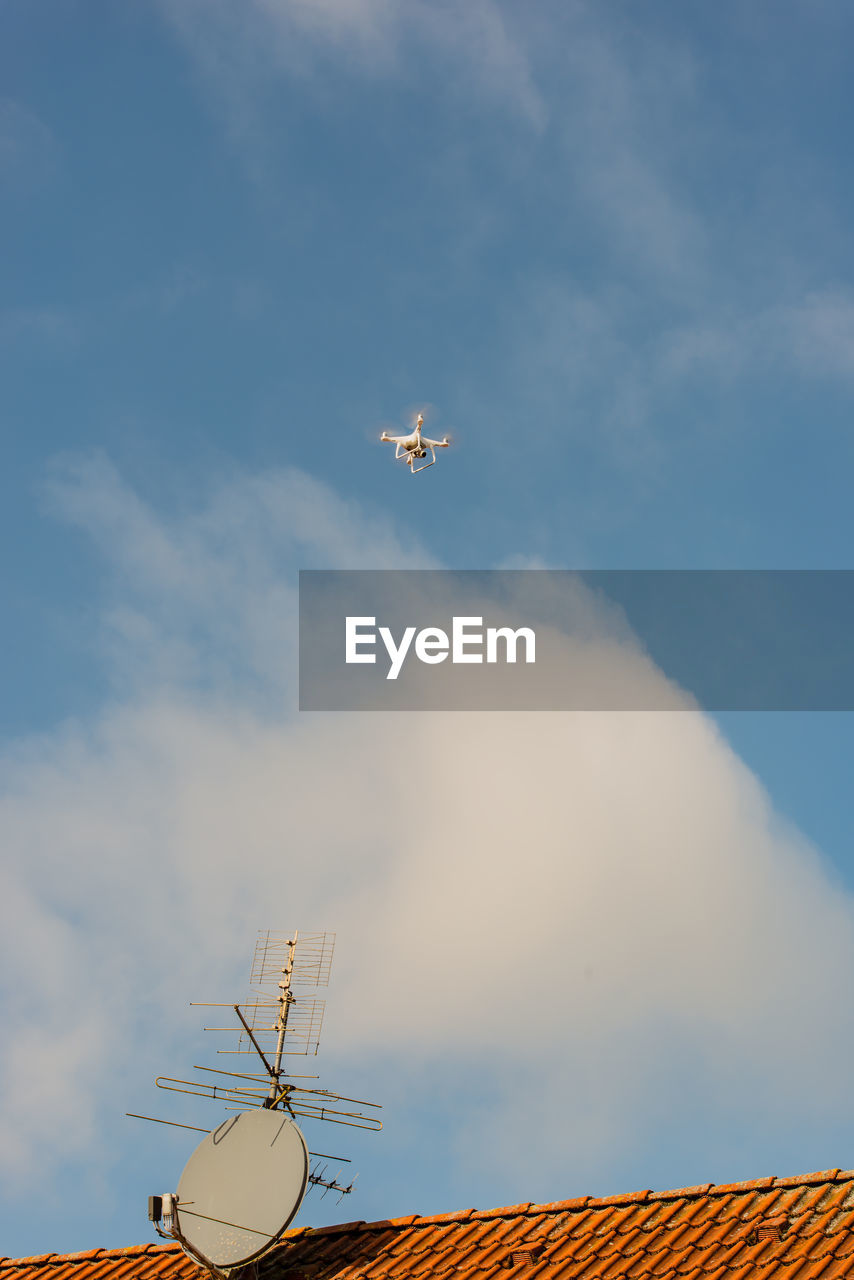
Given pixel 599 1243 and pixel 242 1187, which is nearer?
pixel 599 1243

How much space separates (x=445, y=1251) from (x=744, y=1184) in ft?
15.1

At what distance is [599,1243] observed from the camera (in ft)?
58.3

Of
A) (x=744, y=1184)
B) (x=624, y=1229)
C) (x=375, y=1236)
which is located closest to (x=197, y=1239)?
(x=375, y=1236)

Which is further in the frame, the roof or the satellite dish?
the satellite dish

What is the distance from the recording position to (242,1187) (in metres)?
19.8

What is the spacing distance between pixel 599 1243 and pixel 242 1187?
571cm

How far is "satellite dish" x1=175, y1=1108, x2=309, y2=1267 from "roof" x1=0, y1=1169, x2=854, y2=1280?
32.4 inches

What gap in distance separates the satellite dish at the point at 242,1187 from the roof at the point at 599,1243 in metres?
0.82

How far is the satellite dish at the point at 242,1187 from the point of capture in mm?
19156

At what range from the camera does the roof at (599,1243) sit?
1623cm

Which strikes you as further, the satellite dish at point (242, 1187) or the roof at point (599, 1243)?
the satellite dish at point (242, 1187)

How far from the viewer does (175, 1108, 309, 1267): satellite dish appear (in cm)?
1916

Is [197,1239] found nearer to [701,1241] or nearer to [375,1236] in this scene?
[375,1236]

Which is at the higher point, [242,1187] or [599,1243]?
[242,1187]
